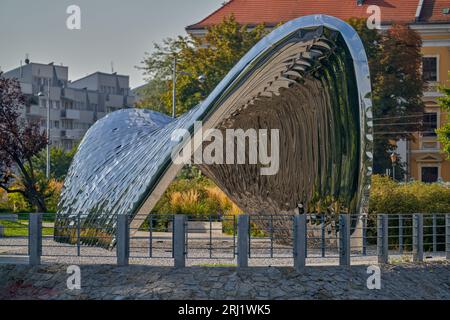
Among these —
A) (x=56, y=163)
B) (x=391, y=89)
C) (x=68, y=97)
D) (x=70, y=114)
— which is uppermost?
(x=68, y=97)

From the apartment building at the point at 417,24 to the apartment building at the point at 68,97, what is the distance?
26309mm

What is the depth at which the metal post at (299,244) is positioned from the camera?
744 inches

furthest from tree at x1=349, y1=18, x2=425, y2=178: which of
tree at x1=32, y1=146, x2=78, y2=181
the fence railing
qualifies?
the fence railing

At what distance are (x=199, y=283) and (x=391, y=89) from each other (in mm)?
34290

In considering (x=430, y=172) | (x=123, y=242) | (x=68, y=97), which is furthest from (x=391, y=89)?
(x=68, y=97)

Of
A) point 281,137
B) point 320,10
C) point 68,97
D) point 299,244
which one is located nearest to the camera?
point 299,244

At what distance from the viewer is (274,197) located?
87.8 feet

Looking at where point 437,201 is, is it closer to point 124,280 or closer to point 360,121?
point 360,121

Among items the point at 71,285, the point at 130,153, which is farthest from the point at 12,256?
the point at 130,153

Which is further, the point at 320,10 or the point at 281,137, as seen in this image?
the point at 320,10

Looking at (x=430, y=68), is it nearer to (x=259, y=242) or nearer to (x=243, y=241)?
(x=259, y=242)

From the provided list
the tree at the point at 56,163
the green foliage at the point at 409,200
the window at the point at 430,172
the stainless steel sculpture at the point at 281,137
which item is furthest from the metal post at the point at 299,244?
the window at the point at 430,172

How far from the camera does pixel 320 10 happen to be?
64.8 meters

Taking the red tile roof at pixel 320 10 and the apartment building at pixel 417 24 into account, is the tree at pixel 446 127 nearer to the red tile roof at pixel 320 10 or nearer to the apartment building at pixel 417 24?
the apartment building at pixel 417 24
